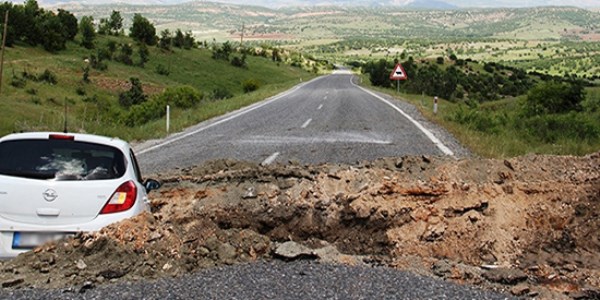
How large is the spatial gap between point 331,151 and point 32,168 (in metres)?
8.75

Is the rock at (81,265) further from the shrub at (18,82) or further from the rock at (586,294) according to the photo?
the shrub at (18,82)

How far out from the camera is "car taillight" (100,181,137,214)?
6.17 m

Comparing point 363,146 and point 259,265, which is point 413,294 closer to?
point 259,265

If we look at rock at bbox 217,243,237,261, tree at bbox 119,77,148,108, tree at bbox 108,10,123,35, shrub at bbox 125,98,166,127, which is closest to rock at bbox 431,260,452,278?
rock at bbox 217,243,237,261

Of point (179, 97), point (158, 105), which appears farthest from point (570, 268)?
point (179, 97)

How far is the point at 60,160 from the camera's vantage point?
6355 millimetres

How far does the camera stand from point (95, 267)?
5.85 meters

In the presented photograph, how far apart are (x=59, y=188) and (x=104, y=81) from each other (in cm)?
6344

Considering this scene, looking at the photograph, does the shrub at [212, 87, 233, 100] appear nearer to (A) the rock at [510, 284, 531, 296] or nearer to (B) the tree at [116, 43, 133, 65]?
(B) the tree at [116, 43, 133, 65]

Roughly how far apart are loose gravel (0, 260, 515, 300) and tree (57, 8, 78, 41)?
8315 centimetres

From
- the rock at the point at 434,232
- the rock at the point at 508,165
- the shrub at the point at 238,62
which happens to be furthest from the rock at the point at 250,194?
the shrub at the point at 238,62

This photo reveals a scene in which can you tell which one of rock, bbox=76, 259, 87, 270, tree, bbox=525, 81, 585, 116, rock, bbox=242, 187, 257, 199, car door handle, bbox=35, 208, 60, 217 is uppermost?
car door handle, bbox=35, 208, 60, 217

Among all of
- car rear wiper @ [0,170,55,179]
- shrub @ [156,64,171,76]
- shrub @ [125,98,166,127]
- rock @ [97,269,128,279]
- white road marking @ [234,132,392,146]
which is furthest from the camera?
shrub @ [156,64,171,76]

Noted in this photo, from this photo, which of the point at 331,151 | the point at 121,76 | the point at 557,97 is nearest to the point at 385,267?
the point at 331,151
